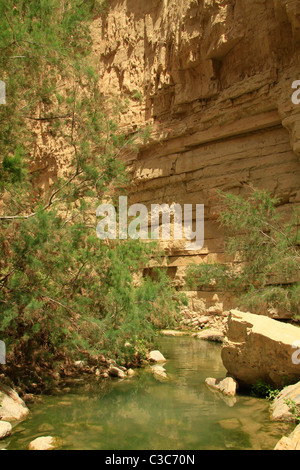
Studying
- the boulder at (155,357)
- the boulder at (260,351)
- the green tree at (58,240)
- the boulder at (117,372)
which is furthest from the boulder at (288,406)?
the boulder at (155,357)

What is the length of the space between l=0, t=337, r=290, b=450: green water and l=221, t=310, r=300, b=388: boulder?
416 millimetres

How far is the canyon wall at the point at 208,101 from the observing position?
13.1 metres

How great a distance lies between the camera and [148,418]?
4.97 m

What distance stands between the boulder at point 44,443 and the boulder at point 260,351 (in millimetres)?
3085

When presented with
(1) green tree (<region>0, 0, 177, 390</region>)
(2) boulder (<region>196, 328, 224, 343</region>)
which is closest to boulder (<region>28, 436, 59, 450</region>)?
(1) green tree (<region>0, 0, 177, 390</region>)

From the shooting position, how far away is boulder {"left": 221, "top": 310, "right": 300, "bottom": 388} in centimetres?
534

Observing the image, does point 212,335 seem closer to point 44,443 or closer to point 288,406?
point 288,406

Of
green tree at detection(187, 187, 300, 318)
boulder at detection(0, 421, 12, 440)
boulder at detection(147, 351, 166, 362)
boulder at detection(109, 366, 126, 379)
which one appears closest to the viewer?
boulder at detection(0, 421, 12, 440)

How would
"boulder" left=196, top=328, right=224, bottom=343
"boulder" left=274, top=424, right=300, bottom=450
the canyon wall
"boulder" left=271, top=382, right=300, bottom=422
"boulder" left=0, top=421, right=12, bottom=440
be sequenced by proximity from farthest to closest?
the canyon wall → "boulder" left=196, top=328, right=224, bottom=343 → "boulder" left=271, top=382, right=300, bottom=422 → "boulder" left=0, top=421, right=12, bottom=440 → "boulder" left=274, top=424, right=300, bottom=450

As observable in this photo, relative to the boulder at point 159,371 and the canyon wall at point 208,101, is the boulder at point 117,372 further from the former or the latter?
the canyon wall at point 208,101

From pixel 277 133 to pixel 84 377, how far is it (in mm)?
10657

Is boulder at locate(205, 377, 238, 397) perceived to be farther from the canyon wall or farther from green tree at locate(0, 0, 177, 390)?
the canyon wall

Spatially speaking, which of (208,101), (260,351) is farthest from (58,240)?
(208,101)
